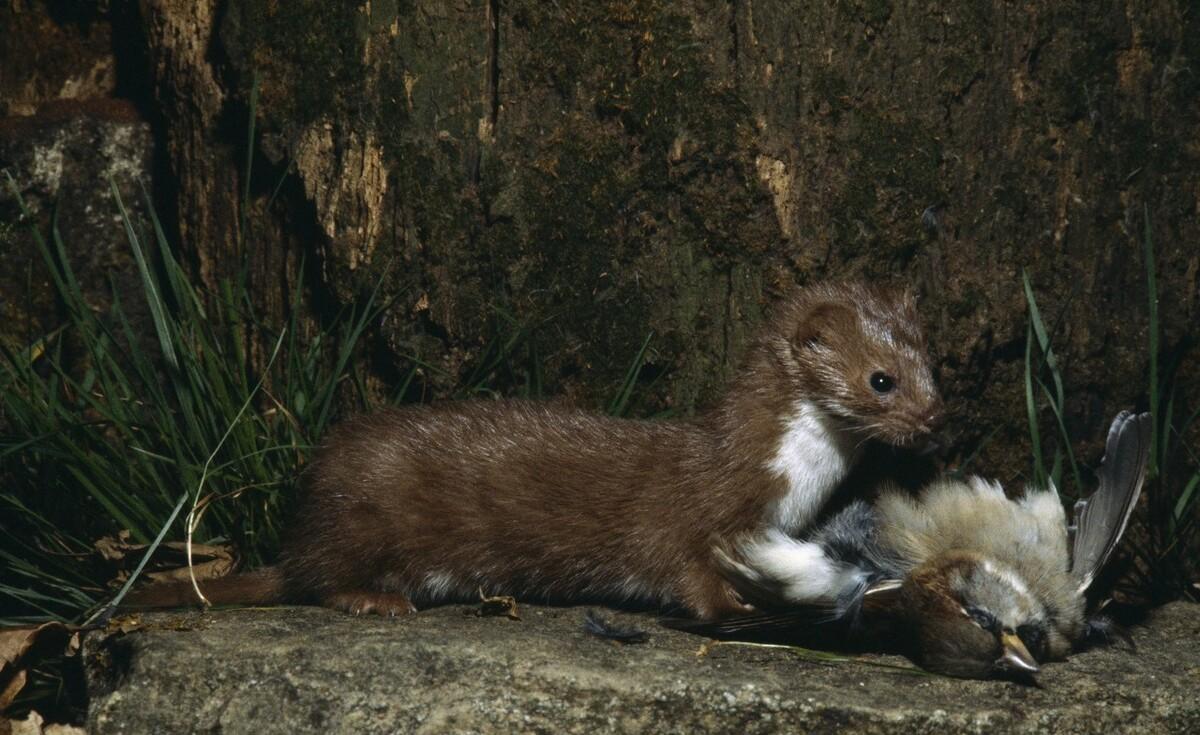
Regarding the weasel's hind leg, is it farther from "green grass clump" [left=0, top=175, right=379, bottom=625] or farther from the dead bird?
the dead bird

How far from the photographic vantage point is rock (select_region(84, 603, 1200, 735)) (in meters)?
3.49

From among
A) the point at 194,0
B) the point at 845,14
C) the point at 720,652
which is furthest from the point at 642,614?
the point at 194,0

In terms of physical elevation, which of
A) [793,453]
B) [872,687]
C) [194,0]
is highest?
[194,0]

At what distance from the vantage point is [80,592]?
180 inches

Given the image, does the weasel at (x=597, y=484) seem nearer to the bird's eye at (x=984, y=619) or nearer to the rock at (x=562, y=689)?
the rock at (x=562, y=689)

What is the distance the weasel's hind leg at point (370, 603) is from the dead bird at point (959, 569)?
2.81 feet

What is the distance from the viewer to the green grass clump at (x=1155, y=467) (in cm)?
463

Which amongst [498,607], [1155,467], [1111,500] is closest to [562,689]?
[498,607]

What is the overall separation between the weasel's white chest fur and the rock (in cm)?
47

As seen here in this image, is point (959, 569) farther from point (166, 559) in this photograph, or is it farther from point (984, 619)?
point (166, 559)

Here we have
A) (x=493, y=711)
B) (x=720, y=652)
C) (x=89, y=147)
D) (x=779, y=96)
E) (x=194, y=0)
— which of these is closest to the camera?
(x=493, y=711)

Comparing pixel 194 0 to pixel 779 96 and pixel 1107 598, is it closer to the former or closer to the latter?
pixel 779 96

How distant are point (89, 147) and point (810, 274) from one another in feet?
8.64

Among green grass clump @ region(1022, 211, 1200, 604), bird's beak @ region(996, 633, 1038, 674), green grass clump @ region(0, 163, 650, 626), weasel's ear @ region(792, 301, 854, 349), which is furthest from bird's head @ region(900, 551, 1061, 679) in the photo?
green grass clump @ region(0, 163, 650, 626)
